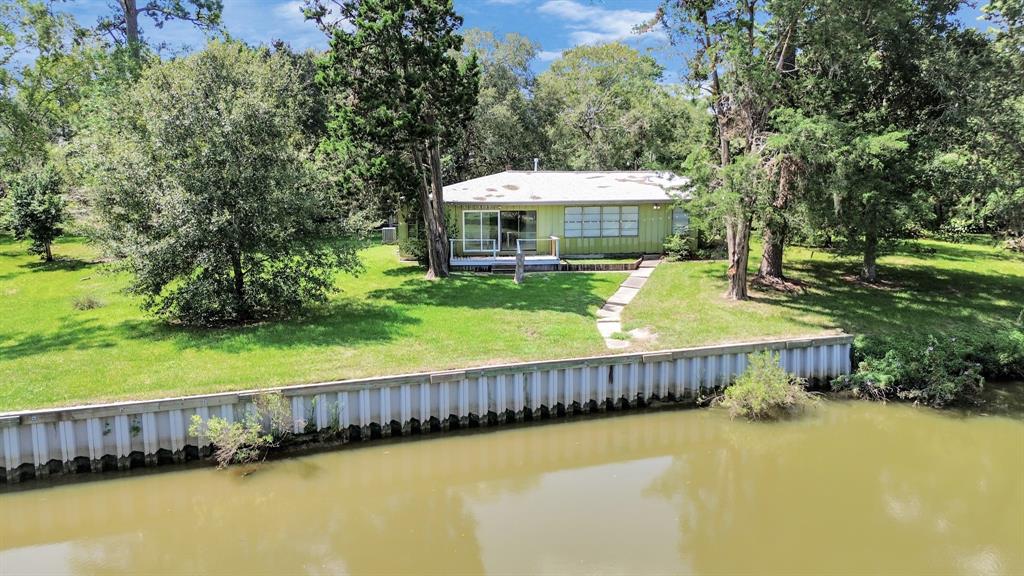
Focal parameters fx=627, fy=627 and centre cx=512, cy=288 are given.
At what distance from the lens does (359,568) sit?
304 inches

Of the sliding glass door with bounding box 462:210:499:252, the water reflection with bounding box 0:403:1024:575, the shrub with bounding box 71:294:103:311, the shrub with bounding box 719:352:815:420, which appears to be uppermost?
the sliding glass door with bounding box 462:210:499:252

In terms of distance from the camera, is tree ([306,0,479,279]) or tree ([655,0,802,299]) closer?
tree ([655,0,802,299])

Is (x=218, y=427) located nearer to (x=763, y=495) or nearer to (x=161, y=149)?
(x=161, y=149)

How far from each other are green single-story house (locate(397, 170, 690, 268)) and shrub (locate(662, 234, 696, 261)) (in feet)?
1.95

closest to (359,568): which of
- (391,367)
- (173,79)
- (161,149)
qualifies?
(391,367)

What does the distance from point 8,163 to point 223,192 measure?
22270 millimetres

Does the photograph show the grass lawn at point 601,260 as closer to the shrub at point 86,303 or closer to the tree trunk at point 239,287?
the tree trunk at point 239,287

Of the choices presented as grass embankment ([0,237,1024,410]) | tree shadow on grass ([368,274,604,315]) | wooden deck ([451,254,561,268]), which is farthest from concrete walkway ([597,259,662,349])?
wooden deck ([451,254,561,268])

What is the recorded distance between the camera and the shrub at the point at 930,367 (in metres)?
12.8

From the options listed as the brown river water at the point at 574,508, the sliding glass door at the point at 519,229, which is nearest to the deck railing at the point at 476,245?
the sliding glass door at the point at 519,229

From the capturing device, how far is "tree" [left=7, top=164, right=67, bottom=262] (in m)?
23.0

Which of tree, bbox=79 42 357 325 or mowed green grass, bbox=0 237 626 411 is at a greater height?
tree, bbox=79 42 357 325

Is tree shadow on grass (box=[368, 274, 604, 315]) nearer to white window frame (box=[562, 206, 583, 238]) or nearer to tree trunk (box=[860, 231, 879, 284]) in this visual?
white window frame (box=[562, 206, 583, 238])

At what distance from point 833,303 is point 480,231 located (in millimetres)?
12652
